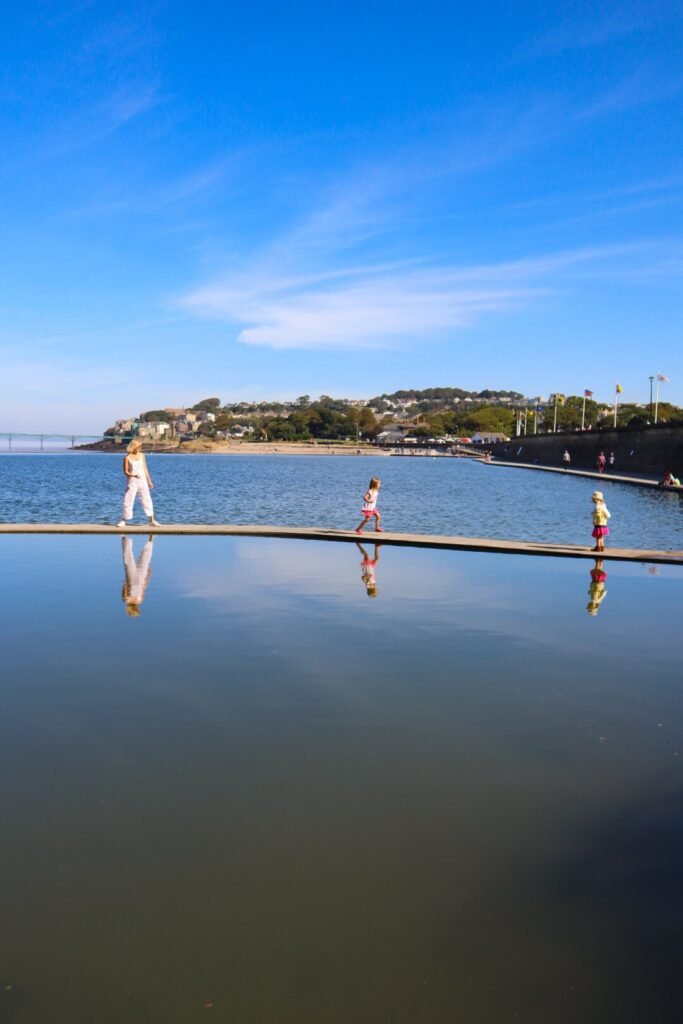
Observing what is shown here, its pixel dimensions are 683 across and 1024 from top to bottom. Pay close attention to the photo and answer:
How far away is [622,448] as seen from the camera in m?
75.5

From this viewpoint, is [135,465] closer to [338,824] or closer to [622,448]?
[338,824]

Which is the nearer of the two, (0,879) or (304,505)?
(0,879)

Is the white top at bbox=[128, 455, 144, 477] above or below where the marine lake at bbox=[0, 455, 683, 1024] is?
above

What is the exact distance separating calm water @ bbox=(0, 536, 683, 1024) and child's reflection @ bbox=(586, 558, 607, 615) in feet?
5.13

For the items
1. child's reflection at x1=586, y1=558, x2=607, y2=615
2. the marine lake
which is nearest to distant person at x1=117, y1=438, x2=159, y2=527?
the marine lake

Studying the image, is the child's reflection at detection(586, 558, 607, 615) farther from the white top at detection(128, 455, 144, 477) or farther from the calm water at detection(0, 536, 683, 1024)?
the white top at detection(128, 455, 144, 477)

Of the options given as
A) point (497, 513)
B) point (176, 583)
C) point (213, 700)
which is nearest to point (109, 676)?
point (213, 700)

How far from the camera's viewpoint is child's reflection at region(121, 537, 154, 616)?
10242 millimetres

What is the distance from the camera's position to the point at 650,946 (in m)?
3.51

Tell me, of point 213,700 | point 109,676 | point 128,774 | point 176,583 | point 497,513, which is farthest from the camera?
point 497,513

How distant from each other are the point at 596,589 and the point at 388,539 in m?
5.34

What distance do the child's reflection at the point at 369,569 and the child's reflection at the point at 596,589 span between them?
105 inches

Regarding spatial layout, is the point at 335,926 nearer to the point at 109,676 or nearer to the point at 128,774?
the point at 128,774

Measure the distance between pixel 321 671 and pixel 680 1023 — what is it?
14.3ft
